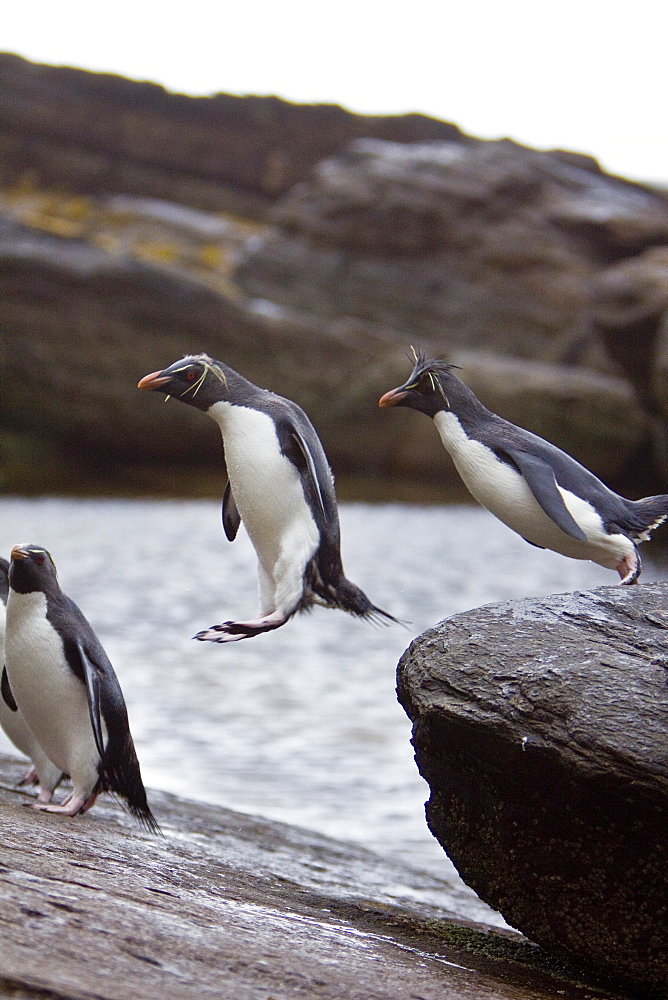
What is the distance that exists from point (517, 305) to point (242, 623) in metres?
11.3

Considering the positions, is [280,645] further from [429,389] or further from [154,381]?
[154,381]

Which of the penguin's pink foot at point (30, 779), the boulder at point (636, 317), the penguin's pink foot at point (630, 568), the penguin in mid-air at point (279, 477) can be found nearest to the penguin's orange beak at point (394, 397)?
the penguin in mid-air at point (279, 477)

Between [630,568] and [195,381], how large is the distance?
0.89 m

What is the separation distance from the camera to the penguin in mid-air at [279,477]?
211 cm

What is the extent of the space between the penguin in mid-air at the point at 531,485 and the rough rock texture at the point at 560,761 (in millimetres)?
118

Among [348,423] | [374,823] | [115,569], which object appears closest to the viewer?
[374,823]

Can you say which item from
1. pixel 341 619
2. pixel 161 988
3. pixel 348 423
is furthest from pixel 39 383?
pixel 161 988

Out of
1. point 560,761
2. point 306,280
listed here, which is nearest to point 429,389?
point 560,761

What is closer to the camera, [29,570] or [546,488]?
[546,488]

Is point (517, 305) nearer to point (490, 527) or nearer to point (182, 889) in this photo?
point (490, 527)

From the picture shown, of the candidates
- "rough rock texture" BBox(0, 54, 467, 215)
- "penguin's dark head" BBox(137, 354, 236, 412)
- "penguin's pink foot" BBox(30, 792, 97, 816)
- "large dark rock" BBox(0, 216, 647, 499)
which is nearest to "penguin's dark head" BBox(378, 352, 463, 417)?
"penguin's dark head" BBox(137, 354, 236, 412)

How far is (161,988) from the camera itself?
1347 mm

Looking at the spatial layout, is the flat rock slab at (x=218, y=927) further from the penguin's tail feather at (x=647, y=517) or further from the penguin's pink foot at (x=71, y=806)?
the penguin's tail feather at (x=647, y=517)

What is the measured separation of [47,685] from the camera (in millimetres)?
→ 2264
